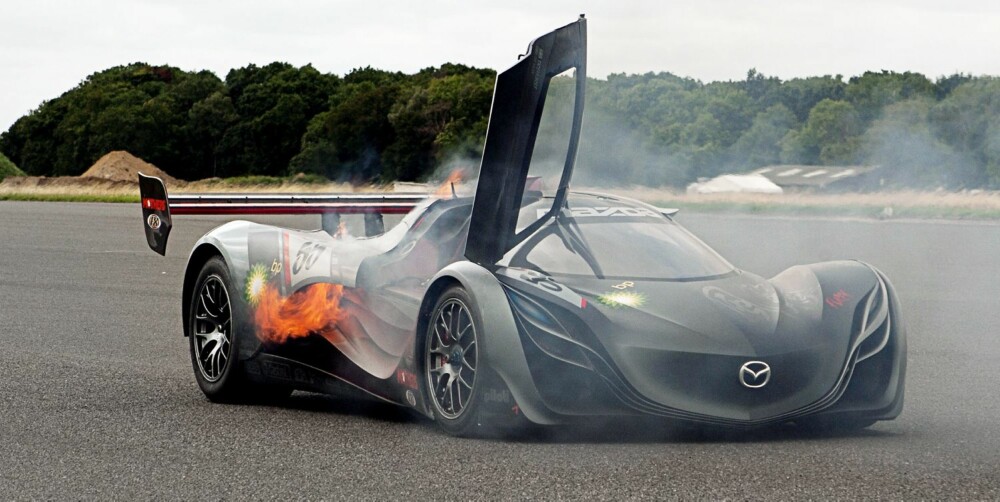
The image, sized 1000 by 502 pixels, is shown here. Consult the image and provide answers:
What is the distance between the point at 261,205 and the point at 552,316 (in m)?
3.56

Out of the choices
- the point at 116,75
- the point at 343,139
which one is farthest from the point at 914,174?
the point at 116,75

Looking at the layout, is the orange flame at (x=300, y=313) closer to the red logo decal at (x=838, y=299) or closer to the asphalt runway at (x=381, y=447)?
the asphalt runway at (x=381, y=447)

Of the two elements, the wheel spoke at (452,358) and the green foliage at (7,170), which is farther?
the green foliage at (7,170)

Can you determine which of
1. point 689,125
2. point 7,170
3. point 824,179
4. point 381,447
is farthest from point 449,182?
point 7,170

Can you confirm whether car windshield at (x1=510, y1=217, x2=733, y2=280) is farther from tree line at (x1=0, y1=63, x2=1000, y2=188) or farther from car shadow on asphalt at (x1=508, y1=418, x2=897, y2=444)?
car shadow on asphalt at (x1=508, y1=418, x2=897, y2=444)

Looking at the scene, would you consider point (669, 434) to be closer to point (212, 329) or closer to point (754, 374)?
point (754, 374)

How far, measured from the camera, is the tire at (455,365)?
5.84 metres

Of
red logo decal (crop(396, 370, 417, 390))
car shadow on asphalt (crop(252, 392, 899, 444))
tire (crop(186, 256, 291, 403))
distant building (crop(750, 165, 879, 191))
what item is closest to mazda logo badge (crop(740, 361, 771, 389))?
car shadow on asphalt (crop(252, 392, 899, 444))

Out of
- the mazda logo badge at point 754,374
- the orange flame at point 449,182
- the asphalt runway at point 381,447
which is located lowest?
the asphalt runway at point 381,447

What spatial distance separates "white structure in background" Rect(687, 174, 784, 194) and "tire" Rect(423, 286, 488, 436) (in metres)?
17.9

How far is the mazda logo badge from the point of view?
558 cm

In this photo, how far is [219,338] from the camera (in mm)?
A: 7703

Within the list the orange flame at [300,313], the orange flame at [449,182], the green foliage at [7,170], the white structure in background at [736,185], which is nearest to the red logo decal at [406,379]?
the orange flame at [300,313]

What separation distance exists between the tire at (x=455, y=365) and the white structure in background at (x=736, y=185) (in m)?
17.9
